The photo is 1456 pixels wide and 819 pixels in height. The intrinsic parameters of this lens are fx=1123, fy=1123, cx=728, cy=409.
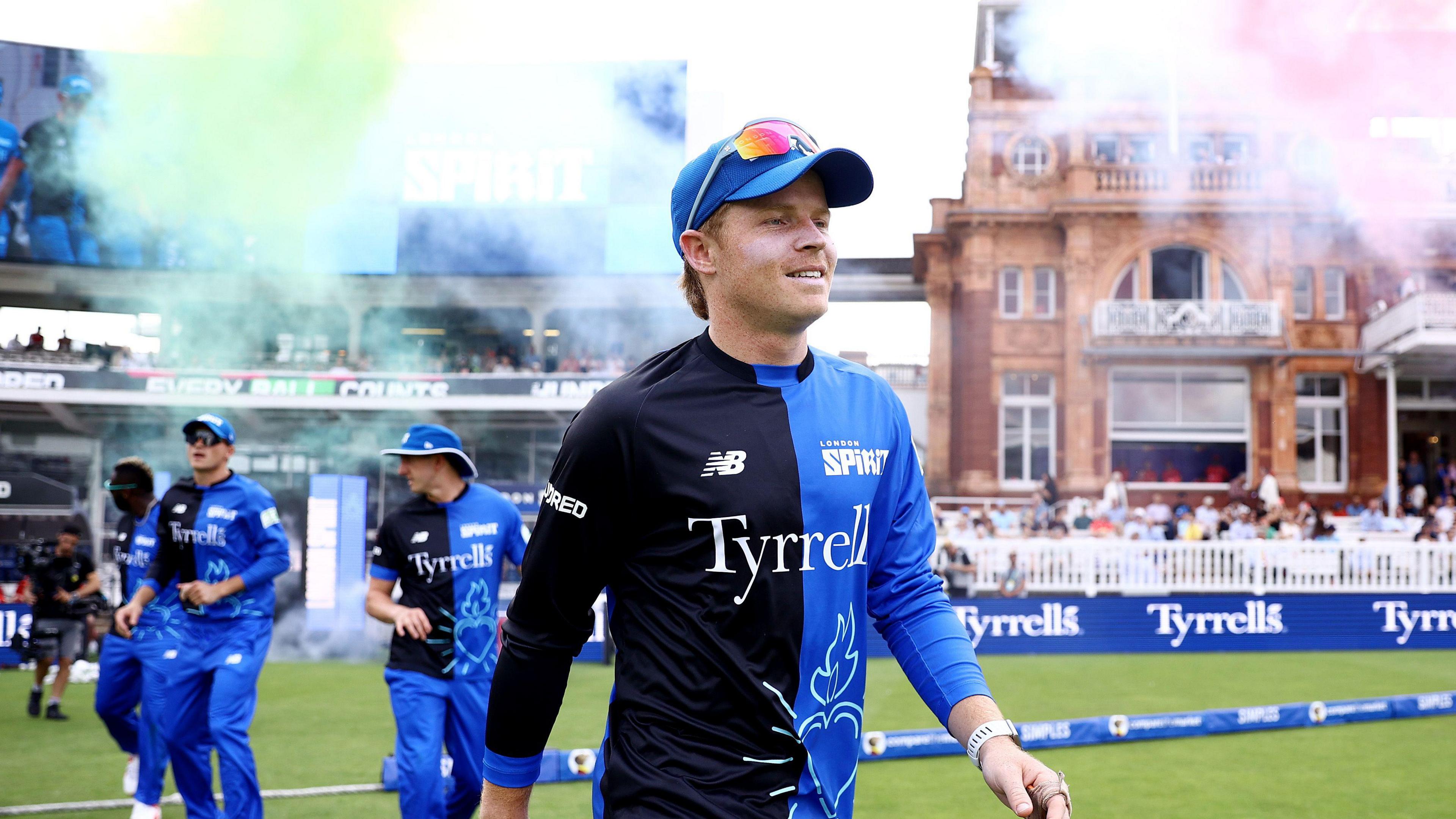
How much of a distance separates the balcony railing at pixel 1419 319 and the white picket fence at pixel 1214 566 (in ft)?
29.8

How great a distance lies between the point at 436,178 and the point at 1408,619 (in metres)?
21.2

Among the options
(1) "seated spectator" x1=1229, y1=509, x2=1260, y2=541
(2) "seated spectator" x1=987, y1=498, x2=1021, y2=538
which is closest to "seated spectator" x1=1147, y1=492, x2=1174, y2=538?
(1) "seated spectator" x1=1229, y1=509, x2=1260, y2=541

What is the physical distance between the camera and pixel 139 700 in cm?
768

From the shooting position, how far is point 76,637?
10680 mm

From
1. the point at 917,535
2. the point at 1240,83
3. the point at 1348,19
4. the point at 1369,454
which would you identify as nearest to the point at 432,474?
the point at 917,535

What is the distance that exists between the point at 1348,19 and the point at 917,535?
23.0 m

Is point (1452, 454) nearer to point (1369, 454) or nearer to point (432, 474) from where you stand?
point (1369, 454)

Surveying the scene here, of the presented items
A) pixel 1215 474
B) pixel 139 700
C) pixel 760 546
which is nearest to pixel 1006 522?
pixel 1215 474

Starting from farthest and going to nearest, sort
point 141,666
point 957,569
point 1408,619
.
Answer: point 957,569 < point 1408,619 < point 141,666

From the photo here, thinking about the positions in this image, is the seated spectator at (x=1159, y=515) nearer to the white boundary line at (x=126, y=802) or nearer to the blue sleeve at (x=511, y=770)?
the white boundary line at (x=126, y=802)

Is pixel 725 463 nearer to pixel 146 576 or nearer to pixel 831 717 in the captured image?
pixel 831 717

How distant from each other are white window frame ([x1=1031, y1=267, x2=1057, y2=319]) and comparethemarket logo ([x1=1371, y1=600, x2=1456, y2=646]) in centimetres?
1317

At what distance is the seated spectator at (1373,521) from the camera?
2125 centimetres

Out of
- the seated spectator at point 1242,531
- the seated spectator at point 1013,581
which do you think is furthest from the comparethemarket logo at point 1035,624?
the seated spectator at point 1242,531
